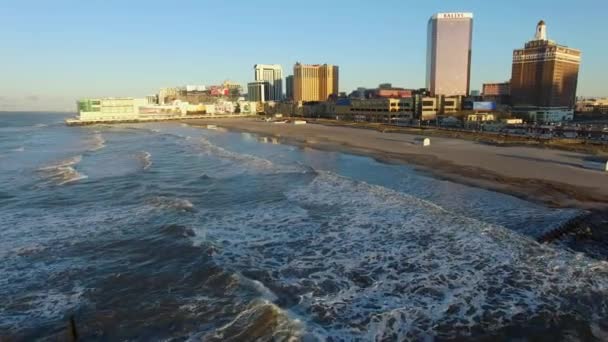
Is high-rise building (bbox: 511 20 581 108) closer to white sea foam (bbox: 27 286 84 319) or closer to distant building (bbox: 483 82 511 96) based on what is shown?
distant building (bbox: 483 82 511 96)

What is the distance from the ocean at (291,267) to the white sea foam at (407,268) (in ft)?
0.16

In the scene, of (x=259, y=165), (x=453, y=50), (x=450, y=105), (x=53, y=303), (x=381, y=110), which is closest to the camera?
(x=53, y=303)

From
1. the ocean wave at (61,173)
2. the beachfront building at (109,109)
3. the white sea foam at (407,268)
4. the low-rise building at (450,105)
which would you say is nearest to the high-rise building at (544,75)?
the low-rise building at (450,105)

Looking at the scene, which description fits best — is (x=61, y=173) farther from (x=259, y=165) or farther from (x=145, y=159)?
(x=259, y=165)

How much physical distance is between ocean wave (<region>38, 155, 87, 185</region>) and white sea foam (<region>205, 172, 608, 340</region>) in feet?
46.1

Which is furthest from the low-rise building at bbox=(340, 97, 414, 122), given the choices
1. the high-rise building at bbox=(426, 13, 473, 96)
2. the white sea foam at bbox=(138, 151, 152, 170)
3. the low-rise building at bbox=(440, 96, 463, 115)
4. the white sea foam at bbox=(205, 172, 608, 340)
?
the high-rise building at bbox=(426, 13, 473, 96)

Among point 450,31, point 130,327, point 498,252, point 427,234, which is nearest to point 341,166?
point 427,234

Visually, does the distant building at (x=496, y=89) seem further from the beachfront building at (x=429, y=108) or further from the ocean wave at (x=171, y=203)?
the ocean wave at (x=171, y=203)

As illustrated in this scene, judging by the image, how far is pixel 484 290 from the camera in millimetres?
9805

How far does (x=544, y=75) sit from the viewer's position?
454ft

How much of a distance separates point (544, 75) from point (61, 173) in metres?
156

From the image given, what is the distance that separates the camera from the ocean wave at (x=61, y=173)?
24234mm

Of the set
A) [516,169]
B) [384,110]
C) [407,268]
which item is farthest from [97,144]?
[384,110]

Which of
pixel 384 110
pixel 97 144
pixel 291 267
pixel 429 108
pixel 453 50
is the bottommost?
pixel 291 267
